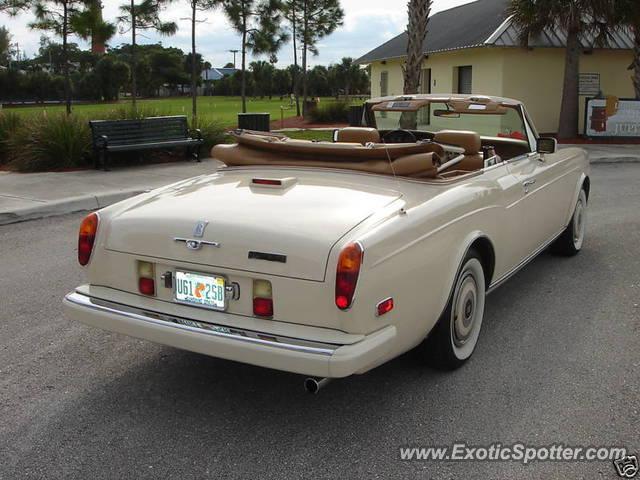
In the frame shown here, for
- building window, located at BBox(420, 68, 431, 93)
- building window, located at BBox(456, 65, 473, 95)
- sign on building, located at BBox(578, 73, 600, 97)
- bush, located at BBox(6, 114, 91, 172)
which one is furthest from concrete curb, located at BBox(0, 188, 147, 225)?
building window, located at BBox(420, 68, 431, 93)

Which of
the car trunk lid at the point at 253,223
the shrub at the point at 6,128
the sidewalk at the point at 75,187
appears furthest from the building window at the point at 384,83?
the car trunk lid at the point at 253,223

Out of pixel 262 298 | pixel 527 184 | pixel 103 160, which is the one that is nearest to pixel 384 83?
pixel 103 160

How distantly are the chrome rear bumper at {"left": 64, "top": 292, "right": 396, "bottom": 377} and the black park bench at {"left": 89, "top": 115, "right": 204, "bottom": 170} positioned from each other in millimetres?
8948

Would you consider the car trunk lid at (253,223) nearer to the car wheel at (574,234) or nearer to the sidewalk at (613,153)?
the car wheel at (574,234)

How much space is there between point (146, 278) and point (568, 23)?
17309 millimetres

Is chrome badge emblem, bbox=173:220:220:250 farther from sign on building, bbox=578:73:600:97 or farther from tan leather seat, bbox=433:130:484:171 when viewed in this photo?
sign on building, bbox=578:73:600:97

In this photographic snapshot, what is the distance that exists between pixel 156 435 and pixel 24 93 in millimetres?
73088

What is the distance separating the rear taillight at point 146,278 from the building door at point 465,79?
2138 cm

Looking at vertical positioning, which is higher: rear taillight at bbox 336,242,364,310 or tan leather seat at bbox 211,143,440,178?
tan leather seat at bbox 211,143,440,178

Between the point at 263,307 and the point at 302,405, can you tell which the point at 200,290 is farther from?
the point at 302,405

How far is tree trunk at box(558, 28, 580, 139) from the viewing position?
18.7 meters

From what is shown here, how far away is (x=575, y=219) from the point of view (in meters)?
6.20

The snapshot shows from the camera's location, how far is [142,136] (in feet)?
41.4

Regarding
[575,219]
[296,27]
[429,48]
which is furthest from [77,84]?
[575,219]
